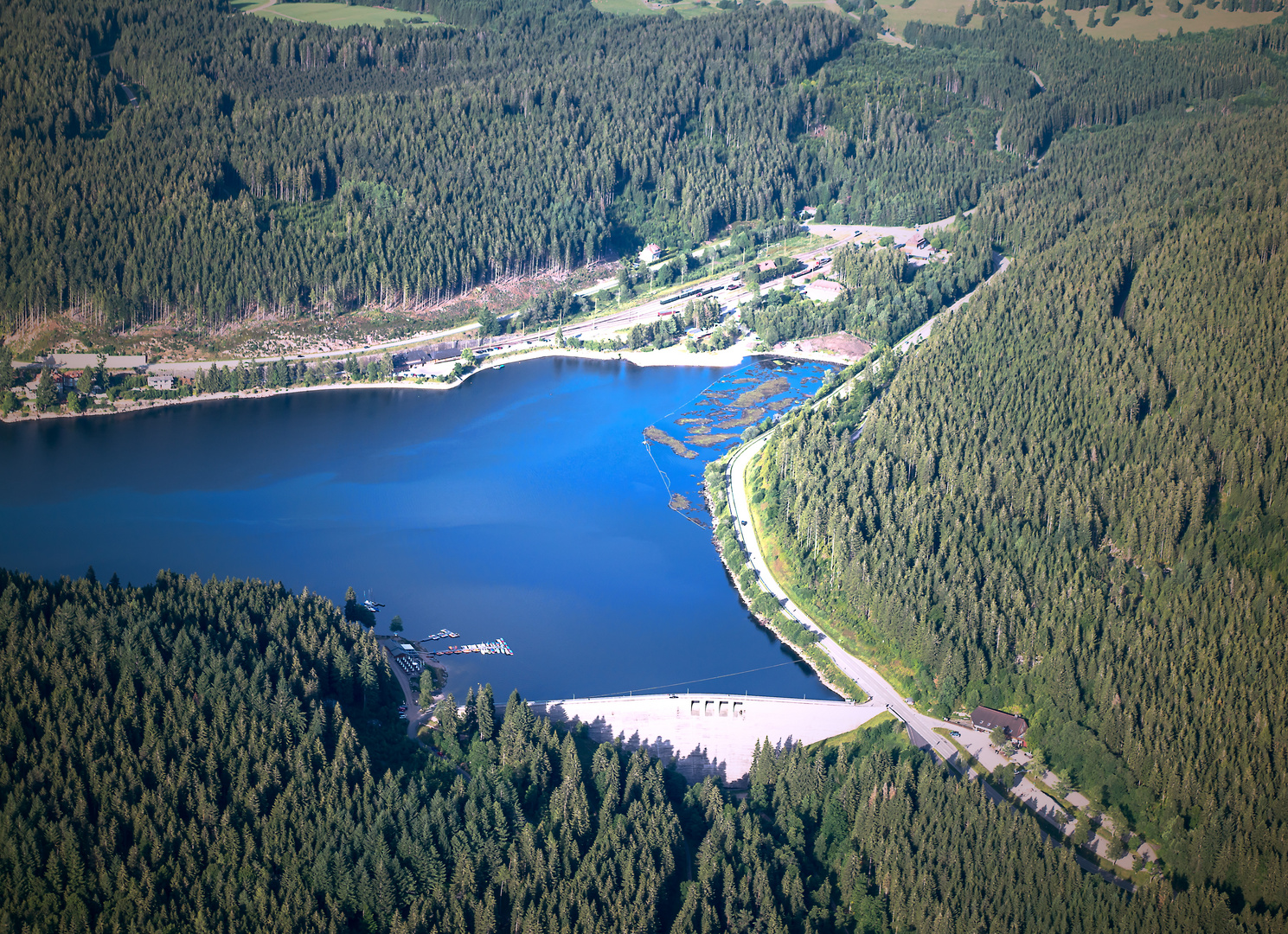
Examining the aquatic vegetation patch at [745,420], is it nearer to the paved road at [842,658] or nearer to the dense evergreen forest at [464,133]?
the paved road at [842,658]

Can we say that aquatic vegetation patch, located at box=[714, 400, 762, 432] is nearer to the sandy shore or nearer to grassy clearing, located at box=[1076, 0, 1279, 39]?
the sandy shore

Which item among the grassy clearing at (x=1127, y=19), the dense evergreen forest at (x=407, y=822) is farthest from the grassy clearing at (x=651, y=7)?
the dense evergreen forest at (x=407, y=822)

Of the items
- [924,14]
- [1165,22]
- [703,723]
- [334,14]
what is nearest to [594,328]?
[703,723]

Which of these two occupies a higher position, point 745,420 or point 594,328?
point 594,328

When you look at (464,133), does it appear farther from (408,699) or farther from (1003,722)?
(1003,722)

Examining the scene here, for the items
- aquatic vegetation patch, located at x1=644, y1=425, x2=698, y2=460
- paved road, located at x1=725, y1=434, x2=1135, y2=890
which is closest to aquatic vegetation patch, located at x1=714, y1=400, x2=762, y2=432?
aquatic vegetation patch, located at x1=644, y1=425, x2=698, y2=460

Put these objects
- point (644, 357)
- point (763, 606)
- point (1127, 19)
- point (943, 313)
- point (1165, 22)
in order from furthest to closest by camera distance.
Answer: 1. point (1127, 19)
2. point (1165, 22)
3. point (644, 357)
4. point (943, 313)
5. point (763, 606)

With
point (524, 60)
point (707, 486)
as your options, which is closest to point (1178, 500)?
point (707, 486)
